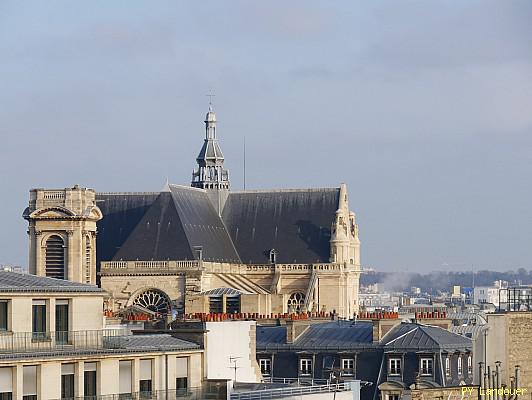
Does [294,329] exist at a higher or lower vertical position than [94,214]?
lower

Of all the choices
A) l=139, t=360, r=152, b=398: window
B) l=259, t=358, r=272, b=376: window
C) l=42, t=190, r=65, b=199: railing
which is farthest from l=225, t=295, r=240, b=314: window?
l=139, t=360, r=152, b=398: window

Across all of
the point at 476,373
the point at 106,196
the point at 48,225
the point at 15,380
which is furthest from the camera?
the point at 106,196

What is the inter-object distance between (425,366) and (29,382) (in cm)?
3131

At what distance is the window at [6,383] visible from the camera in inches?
1909

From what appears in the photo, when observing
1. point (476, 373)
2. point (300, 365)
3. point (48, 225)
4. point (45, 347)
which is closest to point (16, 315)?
point (45, 347)

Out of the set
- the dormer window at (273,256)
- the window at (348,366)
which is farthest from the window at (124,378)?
the dormer window at (273,256)

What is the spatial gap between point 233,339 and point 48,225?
168ft

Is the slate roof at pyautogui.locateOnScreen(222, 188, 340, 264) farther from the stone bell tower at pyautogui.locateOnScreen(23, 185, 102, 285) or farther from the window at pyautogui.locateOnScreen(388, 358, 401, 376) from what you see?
the window at pyautogui.locateOnScreen(388, 358, 401, 376)

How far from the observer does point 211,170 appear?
461 ft

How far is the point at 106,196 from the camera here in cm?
12775

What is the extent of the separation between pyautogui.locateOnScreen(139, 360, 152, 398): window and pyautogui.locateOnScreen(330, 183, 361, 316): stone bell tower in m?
75.2

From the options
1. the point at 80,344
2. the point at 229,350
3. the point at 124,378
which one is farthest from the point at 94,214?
the point at 80,344

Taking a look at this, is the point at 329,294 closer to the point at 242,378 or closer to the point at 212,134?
the point at 212,134

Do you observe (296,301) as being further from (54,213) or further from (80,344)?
(80,344)
